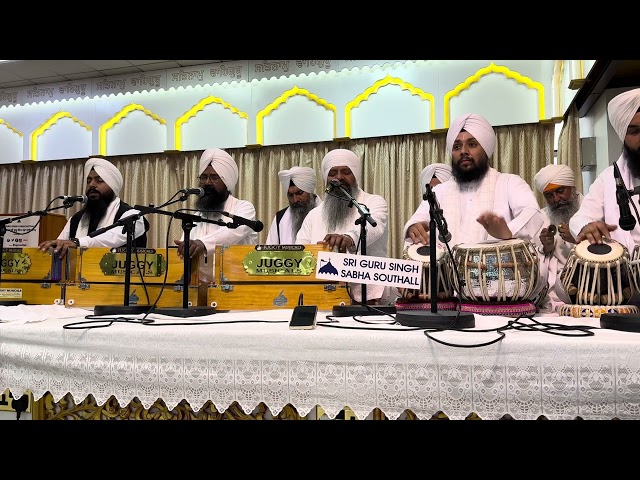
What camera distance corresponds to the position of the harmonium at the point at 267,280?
2.37 m

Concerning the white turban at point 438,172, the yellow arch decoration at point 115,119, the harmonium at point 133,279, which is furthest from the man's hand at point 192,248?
the yellow arch decoration at point 115,119

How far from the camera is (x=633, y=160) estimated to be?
2453 mm

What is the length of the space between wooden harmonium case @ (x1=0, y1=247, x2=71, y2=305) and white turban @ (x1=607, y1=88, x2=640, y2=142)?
113 inches

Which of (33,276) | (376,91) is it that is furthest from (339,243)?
(376,91)

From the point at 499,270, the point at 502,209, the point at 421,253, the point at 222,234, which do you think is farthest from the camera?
the point at 222,234

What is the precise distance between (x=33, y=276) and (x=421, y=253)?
2.05 meters

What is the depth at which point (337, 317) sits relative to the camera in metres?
1.97

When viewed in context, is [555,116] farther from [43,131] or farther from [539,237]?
[43,131]

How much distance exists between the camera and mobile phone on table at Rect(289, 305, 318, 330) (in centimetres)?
152

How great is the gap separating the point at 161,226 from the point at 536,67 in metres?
5.21

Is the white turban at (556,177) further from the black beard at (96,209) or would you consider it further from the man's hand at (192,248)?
the black beard at (96,209)

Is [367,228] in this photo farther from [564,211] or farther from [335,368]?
[335,368]

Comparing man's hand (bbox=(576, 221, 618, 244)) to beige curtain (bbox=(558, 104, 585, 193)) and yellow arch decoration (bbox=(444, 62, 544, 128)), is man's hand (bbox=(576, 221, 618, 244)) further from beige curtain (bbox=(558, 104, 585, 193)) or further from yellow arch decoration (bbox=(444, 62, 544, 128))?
yellow arch decoration (bbox=(444, 62, 544, 128))
